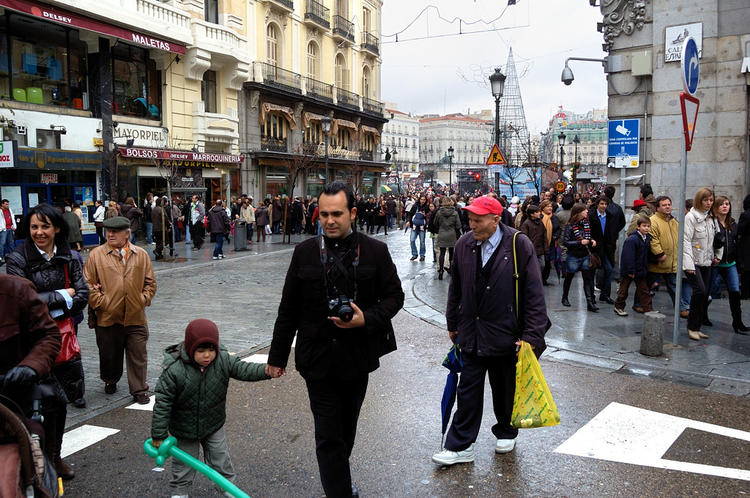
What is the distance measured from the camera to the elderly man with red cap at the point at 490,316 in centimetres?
410

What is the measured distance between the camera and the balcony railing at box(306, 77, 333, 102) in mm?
36281

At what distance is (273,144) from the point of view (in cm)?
3281

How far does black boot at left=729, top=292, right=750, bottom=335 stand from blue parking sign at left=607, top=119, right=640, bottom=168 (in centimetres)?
438

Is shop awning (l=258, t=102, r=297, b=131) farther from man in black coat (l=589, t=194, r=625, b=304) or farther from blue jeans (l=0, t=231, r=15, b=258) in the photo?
man in black coat (l=589, t=194, r=625, b=304)

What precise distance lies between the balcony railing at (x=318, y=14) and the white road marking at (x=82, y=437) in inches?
1335

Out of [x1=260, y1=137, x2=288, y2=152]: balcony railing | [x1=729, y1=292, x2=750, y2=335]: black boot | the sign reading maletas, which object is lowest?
Answer: [x1=729, y1=292, x2=750, y2=335]: black boot

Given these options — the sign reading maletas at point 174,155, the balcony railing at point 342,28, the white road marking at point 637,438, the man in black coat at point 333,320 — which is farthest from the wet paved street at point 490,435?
the balcony railing at point 342,28

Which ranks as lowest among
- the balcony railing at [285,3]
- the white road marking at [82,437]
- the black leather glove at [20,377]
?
the white road marking at [82,437]

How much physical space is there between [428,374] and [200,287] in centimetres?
719

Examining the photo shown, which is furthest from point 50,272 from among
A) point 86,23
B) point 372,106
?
point 372,106

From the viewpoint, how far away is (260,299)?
1092 centimetres

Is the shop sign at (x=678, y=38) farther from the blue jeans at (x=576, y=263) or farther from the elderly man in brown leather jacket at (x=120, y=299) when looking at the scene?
the elderly man in brown leather jacket at (x=120, y=299)

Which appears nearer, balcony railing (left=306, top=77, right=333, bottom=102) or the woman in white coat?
the woman in white coat

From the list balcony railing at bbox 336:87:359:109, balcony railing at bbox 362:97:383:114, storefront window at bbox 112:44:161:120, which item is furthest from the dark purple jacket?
balcony railing at bbox 362:97:383:114
